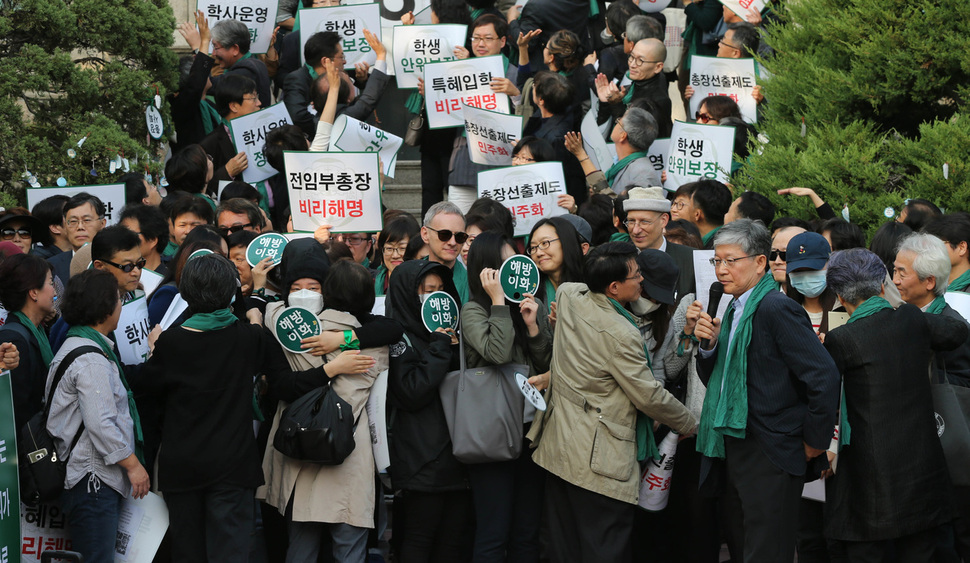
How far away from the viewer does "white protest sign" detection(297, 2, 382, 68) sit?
1114 cm

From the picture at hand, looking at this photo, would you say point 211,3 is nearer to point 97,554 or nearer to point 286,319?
point 286,319

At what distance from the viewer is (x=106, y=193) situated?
7969 mm

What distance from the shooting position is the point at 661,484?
6000 millimetres

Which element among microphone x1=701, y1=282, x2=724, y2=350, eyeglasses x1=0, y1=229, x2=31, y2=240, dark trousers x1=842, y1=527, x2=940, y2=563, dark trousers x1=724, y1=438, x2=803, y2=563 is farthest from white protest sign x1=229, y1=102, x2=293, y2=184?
dark trousers x1=842, y1=527, x2=940, y2=563

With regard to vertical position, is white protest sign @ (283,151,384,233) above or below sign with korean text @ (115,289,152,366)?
above

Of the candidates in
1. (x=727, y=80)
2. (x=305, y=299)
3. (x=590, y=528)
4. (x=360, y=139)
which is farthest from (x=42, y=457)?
(x=727, y=80)

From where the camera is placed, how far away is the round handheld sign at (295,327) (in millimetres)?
5816

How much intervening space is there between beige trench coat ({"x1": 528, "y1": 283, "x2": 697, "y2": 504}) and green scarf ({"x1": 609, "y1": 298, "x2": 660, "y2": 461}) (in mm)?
54

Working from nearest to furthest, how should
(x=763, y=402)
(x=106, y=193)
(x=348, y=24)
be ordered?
(x=763, y=402) < (x=106, y=193) < (x=348, y=24)

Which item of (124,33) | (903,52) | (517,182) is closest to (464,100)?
(517,182)

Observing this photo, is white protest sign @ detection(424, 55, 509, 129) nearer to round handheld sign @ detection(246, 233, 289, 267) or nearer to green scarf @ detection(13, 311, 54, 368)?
round handheld sign @ detection(246, 233, 289, 267)

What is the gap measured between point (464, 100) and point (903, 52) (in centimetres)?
384

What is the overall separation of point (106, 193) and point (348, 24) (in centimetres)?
407

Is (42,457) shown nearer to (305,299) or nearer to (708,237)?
(305,299)
